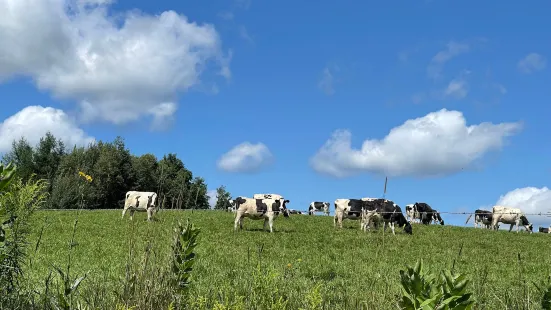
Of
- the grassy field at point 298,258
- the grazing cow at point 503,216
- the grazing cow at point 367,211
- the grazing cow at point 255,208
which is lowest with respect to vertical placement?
the grassy field at point 298,258

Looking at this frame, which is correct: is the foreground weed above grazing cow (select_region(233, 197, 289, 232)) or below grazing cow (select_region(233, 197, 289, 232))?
below

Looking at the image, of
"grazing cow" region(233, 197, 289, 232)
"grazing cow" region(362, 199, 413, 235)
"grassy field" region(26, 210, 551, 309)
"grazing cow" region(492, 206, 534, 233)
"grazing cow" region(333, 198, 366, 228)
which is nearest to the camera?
"grassy field" region(26, 210, 551, 309)

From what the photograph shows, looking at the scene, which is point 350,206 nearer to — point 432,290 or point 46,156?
point 432,290

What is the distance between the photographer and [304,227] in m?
26.9

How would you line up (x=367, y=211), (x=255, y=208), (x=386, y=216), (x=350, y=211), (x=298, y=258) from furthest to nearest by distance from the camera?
1. (x=386, y=216)
2. (x=367, y=211)
3. (x=255, y=208)
4. (x=350, y=211)
5. (x=298, y=258)

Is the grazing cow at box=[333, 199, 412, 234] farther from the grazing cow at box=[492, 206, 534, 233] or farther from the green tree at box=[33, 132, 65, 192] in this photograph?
the green tree at box=[33, 132, 65, 192]

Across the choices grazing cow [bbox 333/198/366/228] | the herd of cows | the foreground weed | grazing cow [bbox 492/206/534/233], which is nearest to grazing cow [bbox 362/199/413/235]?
the herd of cows

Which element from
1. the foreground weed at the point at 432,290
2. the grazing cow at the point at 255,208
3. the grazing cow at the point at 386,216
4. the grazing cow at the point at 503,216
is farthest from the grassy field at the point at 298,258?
the grazing cow at the point at 503,216

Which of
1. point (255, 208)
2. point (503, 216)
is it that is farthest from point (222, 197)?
point (503, 216)

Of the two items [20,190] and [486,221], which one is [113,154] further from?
[20,190]

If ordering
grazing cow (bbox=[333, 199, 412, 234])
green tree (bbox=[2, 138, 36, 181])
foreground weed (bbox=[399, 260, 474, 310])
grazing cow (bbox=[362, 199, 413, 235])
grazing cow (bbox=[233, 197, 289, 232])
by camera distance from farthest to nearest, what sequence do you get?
green tree (bbox=[2, 138, 36, 181])
grazing cow (bbox=[333, 199, 412, 234])
grazing cow (bbox=[362, 199, 413, 235])
grazing cow (bbox=[233, 197, 289, 232])
foreground weed (bbox=[399, 260, 474, 310])

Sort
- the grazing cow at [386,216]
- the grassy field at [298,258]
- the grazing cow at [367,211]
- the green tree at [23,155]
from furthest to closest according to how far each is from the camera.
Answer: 1. the green tree at [23,155]
2. the grazing cow at [367,211]
3. the grazing cow at [386,216]
4. the grassy field at [298,258]

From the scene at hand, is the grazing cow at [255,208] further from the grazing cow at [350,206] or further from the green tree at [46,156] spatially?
the green tree at [46,156]

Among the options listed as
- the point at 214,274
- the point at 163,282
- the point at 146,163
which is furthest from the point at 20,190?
the point at 146,163
